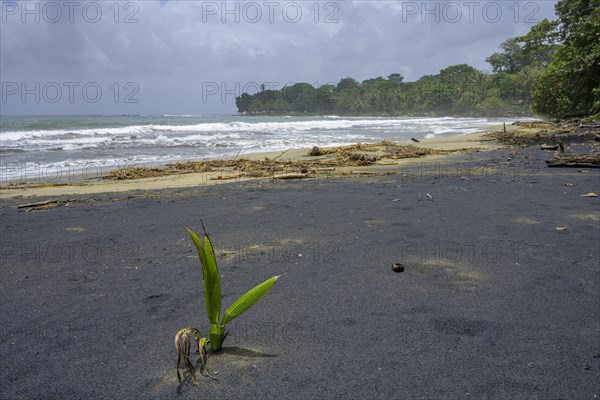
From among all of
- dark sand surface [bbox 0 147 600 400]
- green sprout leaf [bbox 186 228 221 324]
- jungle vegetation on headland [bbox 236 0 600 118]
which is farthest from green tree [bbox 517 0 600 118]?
green sprout leaf [bbox 186 228 221 324]

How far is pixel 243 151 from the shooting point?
54.6 ft

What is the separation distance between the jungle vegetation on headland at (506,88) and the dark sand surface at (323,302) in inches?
366

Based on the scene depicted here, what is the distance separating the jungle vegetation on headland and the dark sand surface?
9.29m

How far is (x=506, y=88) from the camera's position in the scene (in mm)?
80375

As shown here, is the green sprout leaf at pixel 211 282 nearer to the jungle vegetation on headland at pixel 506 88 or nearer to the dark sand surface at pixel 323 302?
the dark sand surface at pixel 323 302

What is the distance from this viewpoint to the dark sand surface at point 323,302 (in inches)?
78.6

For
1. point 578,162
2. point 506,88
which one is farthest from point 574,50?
point 506,88

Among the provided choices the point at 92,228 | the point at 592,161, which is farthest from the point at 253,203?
the point at 592,161

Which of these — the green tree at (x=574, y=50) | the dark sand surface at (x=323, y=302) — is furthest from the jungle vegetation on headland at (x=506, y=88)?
the dark sand surface at (x=323, y=302)

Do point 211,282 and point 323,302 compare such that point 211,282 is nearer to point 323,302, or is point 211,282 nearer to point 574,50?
point 323,302

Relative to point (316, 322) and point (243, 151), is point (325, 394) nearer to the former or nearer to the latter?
point (316, 322)

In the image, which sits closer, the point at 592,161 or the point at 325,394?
the point at 325,394

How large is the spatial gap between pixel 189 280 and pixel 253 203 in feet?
9.42

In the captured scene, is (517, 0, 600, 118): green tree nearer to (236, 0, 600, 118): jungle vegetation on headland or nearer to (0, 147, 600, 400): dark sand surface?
(236, 0, 600, 118): jungle vegetation on headland
